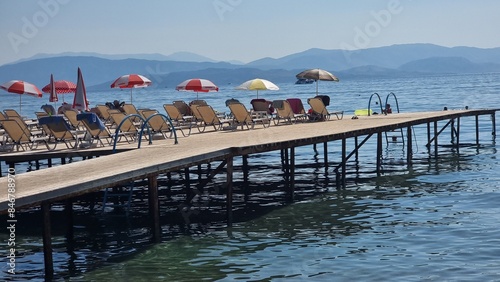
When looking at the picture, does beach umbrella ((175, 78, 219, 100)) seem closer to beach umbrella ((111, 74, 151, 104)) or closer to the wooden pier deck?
beach umbrella ((111, 74, 151, 104))

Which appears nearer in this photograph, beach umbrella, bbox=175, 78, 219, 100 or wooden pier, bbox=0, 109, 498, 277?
wooden pier, bbox=0, 109, 498, 277

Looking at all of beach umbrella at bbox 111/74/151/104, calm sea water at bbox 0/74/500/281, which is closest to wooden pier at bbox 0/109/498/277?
calm sea water at bbox 0/74/500/281

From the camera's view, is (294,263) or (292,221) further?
(292,221)

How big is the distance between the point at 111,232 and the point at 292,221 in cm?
378

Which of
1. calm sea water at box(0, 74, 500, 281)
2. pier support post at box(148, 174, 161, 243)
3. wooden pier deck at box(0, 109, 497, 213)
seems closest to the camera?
wooden pier deck at box(0, 109, 497, 213)

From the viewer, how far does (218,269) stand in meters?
12.8

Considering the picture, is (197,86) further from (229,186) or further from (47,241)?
(47,241)

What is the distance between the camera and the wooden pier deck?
1120 centimetres

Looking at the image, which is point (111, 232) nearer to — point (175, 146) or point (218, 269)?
point (175, 146)

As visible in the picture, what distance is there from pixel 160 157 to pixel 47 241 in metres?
3.41

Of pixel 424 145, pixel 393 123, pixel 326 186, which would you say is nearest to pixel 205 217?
pixel 326 186

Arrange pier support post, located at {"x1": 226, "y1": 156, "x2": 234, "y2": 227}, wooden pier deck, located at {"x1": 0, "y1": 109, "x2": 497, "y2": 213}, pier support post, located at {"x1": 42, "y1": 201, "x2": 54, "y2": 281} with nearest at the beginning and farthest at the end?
wooden pier deck, located at {"x1": 0, "y1": 109, "x2": 497, "y2": 213} < pier support post, located at {"x1": 42, "y1": 201, "x2": 54, "y2": 281} < pier support post, located at {"x1": 226, "y1": 156, "x2": 234, "y2": 227}

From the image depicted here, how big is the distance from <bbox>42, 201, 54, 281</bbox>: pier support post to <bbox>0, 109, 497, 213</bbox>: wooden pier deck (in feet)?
1.24

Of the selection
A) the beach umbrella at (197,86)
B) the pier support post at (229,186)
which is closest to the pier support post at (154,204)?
the pier support post at (229,186)
